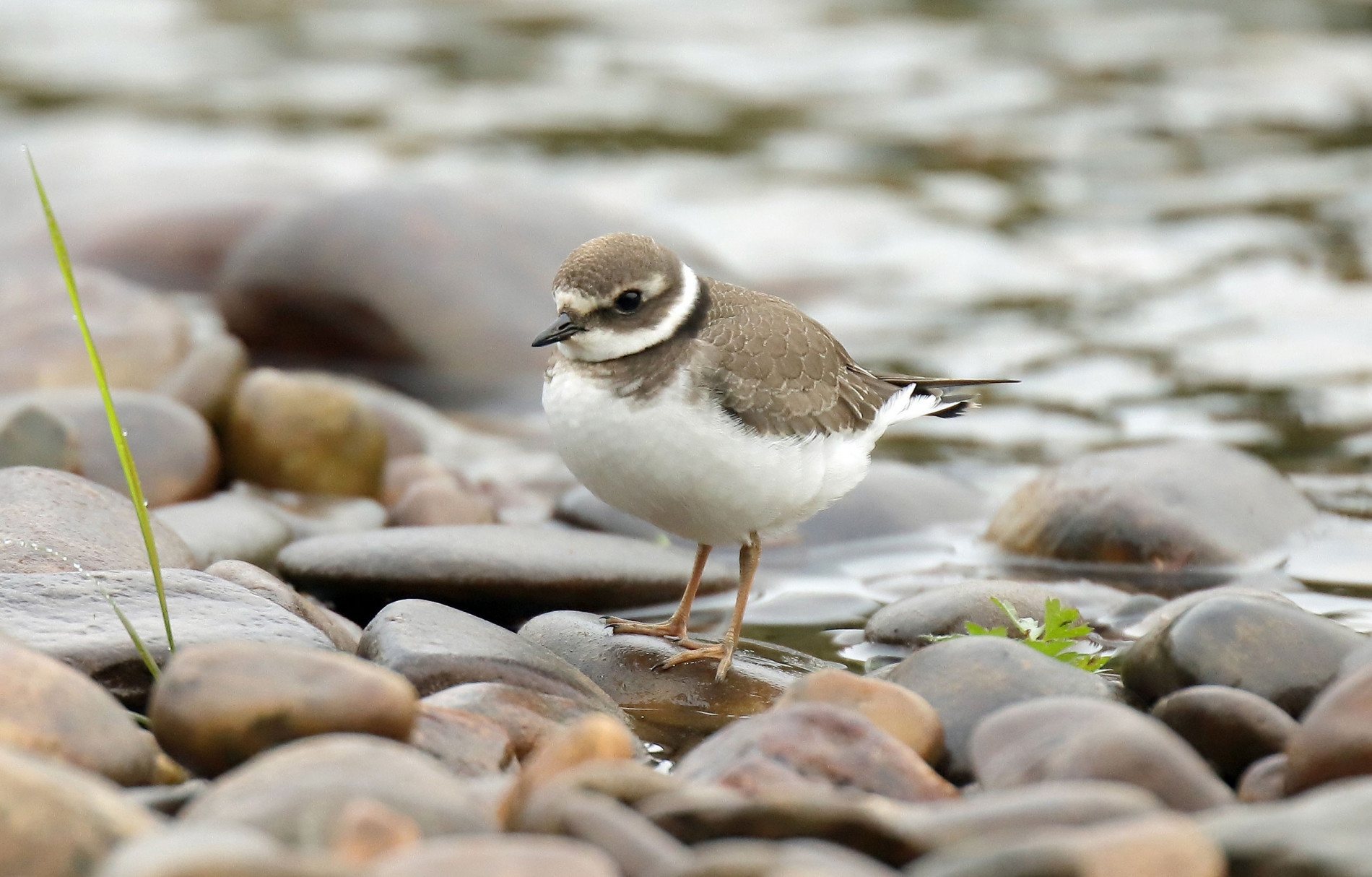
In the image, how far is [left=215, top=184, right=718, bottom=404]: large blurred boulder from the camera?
421 inches

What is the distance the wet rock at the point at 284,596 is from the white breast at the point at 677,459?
3.52 feet

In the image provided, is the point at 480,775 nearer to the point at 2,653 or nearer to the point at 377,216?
the point at 2,653

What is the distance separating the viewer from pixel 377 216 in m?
10.9

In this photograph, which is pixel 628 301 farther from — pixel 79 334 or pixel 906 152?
pixel 906 152

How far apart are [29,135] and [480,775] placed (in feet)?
46.2

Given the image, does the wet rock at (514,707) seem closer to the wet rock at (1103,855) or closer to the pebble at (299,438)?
the wet rock at (1103,855)

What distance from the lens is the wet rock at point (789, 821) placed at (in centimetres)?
353

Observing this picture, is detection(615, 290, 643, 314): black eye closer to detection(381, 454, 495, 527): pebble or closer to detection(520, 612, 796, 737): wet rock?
detection(520, 612, 796, 737): wet rock

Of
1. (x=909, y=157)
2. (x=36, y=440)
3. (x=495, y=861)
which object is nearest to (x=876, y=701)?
(x=495, y=861)

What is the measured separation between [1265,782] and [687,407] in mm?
2228

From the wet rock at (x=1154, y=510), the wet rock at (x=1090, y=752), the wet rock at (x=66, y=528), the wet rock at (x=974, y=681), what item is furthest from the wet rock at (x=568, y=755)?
the wet rock at (x=1154, y=510)

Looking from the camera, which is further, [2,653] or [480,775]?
[480,775]

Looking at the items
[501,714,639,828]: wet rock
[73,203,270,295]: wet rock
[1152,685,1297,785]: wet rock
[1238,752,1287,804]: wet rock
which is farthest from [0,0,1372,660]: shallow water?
[501,714,639,828]: wet rock

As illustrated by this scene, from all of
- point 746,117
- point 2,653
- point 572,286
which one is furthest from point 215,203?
point 2,653
